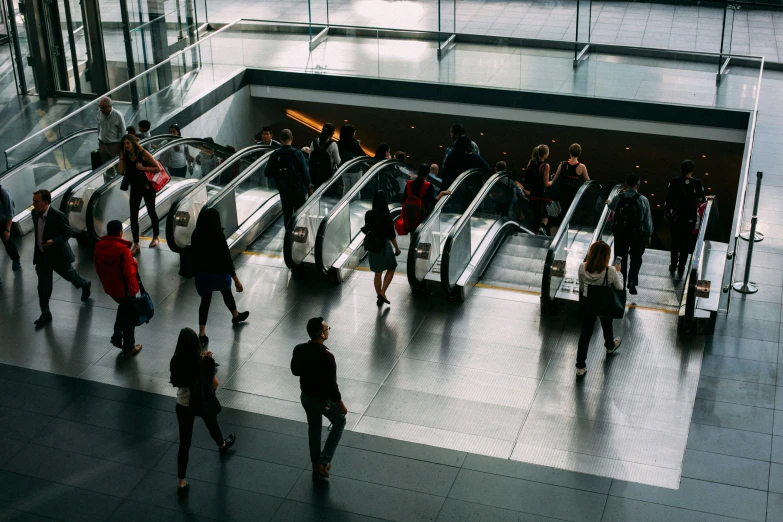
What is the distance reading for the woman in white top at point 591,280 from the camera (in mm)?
7742

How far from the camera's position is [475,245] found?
430 inches

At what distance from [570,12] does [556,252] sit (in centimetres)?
1008

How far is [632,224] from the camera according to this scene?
945 cm

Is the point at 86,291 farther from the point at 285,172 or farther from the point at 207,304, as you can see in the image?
the point at 285,172

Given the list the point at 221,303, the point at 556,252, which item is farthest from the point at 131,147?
the point at 556,252

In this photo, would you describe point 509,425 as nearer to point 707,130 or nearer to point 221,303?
point 221,303

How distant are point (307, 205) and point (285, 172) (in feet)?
2.04

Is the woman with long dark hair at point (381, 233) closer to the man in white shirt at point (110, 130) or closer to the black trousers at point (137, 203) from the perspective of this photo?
the black trousers at point (137, 203)

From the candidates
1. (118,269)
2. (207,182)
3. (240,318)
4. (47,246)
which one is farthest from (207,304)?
(207,182)

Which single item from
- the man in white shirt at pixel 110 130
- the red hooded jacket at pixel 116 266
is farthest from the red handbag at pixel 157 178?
the red hooded jacket at pixel 116 266

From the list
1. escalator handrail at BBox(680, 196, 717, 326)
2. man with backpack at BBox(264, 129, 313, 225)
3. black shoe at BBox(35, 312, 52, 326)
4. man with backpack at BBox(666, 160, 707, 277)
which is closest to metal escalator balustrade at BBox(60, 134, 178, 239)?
black shoe at BBox(35, 312, 52, 326)

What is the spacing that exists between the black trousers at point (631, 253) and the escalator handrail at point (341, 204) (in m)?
3.08

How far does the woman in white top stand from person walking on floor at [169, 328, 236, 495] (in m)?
3.22

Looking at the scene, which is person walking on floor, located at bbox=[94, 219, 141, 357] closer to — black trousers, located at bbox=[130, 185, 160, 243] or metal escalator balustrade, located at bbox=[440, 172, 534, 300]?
black trousers, located at bbox=[130, 185, 160, 243]
